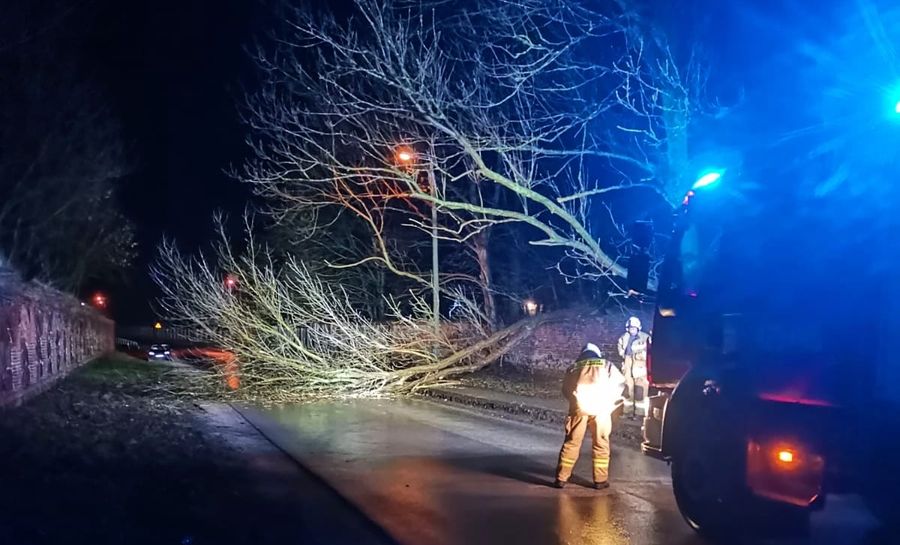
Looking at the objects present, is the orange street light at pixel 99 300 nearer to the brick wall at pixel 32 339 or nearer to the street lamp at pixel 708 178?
the brick wall at pixel 32 339

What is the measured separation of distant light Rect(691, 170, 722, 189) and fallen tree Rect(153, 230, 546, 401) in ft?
38.4

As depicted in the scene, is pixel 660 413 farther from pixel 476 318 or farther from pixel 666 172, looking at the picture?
pixel 476 318

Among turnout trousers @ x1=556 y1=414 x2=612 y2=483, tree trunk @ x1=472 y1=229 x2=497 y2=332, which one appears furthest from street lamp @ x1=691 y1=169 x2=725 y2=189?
tree trunk @ x1=472 y1=229 x2=497 y2=332

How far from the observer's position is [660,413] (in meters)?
7.36

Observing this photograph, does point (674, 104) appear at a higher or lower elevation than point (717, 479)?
higher

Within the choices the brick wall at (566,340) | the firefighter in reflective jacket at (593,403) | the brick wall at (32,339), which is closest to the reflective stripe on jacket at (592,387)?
the firefighter in reflective jacket at (593,403)

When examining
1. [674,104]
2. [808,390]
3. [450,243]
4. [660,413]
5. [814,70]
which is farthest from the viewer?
[450,243]

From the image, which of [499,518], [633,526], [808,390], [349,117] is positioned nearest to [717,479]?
[808,390]

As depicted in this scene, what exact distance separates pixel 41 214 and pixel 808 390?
30664 millimetres

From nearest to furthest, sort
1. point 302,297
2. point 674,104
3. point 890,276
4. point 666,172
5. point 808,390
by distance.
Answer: point 890,276
point 808,390
point 674,104
point 666,172
point 302,297

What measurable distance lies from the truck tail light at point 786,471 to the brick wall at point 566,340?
549 inches

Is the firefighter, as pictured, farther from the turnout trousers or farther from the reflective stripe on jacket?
the reflective stripe on jacket

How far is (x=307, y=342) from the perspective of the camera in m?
18.8

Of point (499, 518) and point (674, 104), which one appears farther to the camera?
point (674, 104)
